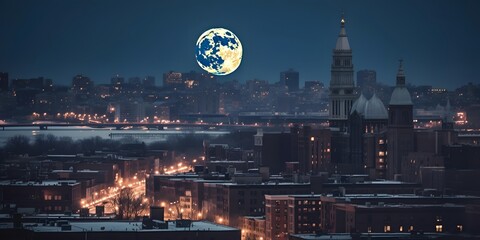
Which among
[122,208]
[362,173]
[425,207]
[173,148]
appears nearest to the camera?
[425,207]

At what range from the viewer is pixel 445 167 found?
120 metres

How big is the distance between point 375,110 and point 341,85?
7.38m

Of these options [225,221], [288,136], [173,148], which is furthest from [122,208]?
[173,148]

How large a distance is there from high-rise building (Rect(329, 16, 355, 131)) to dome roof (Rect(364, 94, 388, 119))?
4.45 meters

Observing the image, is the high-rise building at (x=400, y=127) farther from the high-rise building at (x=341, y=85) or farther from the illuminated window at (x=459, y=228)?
the illuminated window at (x=459, y=228)

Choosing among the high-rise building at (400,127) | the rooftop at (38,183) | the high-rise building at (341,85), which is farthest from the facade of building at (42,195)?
the high-rise building at (341,85)

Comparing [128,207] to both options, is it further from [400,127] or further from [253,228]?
[400,127]

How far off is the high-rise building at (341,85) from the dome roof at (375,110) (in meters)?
4.45

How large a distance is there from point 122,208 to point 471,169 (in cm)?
2030

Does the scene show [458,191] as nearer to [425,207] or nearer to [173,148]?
[425,207]

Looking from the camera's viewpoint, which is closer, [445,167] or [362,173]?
[445,167]

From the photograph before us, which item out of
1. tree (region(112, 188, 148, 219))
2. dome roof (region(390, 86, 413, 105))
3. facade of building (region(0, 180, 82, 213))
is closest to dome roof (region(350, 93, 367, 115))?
dome roof (region(390, 86, 413, 105))

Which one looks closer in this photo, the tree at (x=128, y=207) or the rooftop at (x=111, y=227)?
the rooftop at (x=111, y=227)

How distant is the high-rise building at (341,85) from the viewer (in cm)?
14200
